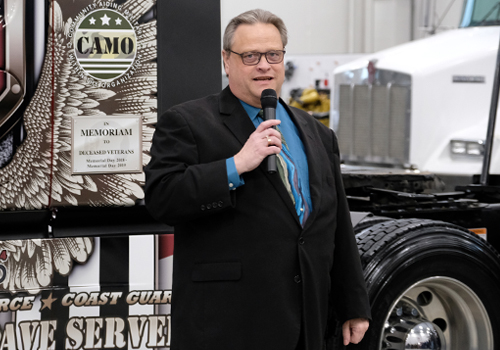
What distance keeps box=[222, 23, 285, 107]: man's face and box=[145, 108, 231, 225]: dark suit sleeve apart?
0.70 feet

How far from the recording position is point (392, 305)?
2863 mm

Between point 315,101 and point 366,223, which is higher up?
point 315,101

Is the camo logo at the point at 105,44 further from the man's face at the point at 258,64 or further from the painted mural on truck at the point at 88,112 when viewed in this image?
the man's face at the point at 258,64

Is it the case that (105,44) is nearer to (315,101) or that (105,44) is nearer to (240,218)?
(240,218)

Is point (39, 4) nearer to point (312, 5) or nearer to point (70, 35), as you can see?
point (70, 35)

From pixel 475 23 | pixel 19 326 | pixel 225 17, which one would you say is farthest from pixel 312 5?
pixel 19 326

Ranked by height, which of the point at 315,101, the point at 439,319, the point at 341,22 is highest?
the point at 341,22

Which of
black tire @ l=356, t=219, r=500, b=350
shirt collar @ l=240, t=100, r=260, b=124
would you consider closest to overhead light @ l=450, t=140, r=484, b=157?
black tire @ l=356, t=219, r=500, b=350

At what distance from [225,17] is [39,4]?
13.0 metres

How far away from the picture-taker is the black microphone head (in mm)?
1771

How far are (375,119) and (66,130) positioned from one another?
407 cm

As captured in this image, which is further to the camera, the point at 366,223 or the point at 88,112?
the point at 366,223

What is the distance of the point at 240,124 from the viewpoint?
186 centimetres

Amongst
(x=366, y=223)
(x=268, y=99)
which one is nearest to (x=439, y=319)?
(x=366, y=223)
